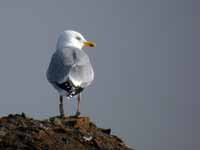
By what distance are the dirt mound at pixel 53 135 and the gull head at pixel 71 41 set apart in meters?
7.04

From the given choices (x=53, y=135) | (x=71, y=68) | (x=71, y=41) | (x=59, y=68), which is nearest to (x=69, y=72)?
(x=71, y=68)

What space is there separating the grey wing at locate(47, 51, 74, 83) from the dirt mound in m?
4.16

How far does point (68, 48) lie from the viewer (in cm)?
2080

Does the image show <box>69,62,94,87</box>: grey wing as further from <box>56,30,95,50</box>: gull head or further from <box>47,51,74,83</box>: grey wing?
<box>56,30,95,50</box>: gull head

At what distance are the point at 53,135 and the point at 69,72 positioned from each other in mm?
6169

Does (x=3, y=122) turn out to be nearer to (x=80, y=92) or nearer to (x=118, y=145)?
(x=118, y=145)

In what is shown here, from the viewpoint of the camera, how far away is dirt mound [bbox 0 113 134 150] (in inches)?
484

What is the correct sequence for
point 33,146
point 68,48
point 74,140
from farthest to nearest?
point 68,48, point 74,140, point 33,146

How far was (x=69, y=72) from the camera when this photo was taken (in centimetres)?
1900

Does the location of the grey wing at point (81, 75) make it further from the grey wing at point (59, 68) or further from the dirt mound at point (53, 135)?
the dirt mound at point (53, 135)

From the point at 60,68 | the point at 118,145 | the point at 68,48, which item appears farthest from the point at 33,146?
the point at 68,48

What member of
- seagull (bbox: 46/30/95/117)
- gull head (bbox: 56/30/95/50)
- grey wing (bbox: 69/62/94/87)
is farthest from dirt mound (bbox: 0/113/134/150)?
gull head (bbox: 56/30/95/50)

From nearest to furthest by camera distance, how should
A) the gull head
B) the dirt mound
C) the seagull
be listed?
the dirt mound, the seagull, the gull head

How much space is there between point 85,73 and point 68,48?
156 centimetres
